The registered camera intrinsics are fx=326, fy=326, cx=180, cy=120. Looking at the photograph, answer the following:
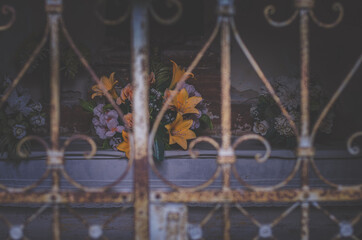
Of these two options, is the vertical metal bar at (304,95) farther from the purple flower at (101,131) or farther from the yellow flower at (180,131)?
the purple flower at (101,131)

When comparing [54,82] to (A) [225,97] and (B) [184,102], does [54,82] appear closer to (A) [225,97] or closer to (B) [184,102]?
(A) [225,97]

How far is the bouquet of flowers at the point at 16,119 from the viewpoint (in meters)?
1.57

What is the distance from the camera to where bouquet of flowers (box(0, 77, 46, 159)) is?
157cm

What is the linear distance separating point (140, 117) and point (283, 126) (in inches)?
43.7

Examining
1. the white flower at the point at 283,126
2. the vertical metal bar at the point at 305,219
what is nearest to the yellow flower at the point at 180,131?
the white flower at the point at 283,126

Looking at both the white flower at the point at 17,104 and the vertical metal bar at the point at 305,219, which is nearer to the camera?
the vertical metal bar at the point at 305,219

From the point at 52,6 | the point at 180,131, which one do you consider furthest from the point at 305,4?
the point at 180,131

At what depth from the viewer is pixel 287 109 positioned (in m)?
1.75

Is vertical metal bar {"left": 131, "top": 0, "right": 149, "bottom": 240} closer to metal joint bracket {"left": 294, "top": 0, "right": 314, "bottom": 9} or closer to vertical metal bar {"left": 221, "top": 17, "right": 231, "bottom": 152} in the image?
vertical metal bar {"left": 221, "top": 17, "right": 231, "bottom": 152}

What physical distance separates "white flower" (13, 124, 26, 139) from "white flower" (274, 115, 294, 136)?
4.30ft

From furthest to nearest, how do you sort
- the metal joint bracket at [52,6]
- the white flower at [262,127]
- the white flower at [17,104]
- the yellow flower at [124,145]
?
the white flower at [262,127]
the white flower at [17,104]
the yellow flower at [124,145]
the metal joint bracket at [52,6]

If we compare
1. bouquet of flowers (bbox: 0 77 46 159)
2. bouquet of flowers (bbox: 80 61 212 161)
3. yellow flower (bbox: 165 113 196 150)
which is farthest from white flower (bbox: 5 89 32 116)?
yellow flower (bbox: 165 113 196 150)

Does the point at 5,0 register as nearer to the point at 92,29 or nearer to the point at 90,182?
the point at 92,29

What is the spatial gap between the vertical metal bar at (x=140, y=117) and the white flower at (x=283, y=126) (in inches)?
43.1
